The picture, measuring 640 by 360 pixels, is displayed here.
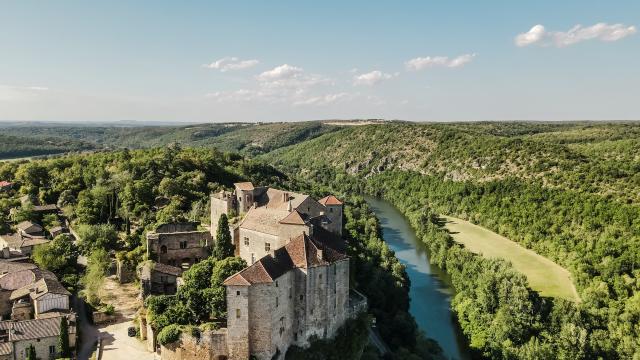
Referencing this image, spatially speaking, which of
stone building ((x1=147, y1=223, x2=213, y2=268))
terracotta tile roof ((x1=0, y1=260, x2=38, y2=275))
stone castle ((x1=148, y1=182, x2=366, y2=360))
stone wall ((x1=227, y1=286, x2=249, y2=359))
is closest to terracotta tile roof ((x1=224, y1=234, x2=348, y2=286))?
stone castle ((x1=148, y1=182, x2=366, y2=360))

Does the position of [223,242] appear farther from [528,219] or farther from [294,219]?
[528,219]

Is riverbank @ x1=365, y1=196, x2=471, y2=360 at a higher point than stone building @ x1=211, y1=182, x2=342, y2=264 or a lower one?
lower

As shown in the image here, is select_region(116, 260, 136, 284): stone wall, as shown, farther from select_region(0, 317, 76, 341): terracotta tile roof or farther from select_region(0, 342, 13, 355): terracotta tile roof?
select_region(0, 342, 13, 355): terracotta tile roof

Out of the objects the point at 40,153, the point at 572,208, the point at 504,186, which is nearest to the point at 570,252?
the point at 572,208

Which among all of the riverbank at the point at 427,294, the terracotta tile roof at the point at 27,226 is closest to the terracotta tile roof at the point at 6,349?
the terracotta tile roof at the point at 27,226

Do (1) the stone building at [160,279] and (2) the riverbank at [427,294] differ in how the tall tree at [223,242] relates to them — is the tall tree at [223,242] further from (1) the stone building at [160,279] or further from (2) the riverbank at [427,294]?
(2) the riverbank at [427,294]
